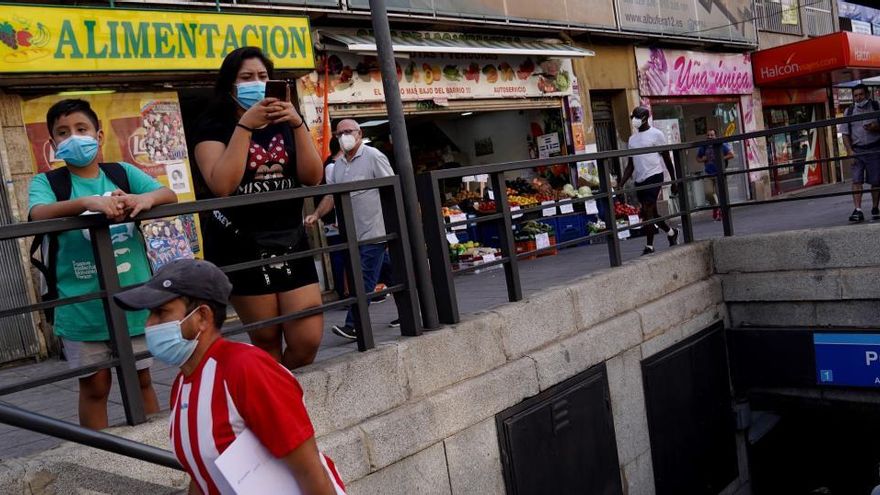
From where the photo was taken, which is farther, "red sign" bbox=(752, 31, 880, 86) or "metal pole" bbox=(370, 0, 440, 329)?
"red sign" bbox=(752, 31, 880, 86)

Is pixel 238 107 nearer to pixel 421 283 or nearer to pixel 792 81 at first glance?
pixel 421 283

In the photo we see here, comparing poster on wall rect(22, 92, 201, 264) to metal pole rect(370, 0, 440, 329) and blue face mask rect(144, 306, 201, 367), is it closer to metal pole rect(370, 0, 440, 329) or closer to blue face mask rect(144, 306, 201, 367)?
metal pole rect(370, 0, 440, 329)

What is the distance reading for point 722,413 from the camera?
731 centimetres

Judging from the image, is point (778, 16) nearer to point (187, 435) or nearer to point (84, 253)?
point (84, 253)

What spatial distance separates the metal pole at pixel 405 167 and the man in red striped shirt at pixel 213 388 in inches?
90.5

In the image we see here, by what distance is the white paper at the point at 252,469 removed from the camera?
212 cm

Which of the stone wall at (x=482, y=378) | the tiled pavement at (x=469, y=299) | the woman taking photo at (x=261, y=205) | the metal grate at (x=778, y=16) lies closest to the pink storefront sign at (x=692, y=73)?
the metal grate at (x=778, y=16)

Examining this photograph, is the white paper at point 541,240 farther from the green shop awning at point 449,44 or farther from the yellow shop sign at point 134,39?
the yellow shop sign at point 134,39

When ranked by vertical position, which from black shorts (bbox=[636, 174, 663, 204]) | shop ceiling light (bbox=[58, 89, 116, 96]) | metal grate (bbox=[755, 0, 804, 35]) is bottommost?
black shorts (bbox=[636, 174, 663, 204])

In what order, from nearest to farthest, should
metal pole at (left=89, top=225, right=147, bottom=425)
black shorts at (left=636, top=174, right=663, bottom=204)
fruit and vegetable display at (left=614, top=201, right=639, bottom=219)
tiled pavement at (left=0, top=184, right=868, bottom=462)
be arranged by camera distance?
metal pole at (left=89, top=225, right=147, bottom=425), tiled pavement at (left=0, top=184, right=868, bottom=462), black shorts at (left=636, top=174, right=663, bottom=204), fruit and vegetable display at (left=614, top=201, right=639, bottom=219)

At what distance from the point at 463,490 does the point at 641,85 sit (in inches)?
472

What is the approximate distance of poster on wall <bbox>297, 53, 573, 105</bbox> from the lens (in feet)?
32.5

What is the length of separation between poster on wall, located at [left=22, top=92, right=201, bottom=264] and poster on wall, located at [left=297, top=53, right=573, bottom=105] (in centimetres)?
179

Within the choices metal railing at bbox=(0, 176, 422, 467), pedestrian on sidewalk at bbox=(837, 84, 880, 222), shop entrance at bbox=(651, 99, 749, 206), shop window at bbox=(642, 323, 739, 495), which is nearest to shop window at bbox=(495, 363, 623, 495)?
shop window at bbox=(642, 323, 739, 495)
